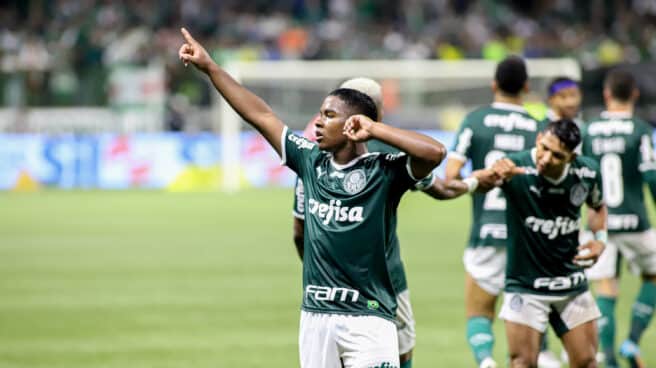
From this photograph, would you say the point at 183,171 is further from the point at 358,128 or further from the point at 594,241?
the point at 358,128

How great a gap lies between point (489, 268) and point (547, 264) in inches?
62.5

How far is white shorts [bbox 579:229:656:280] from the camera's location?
1023 centimetres

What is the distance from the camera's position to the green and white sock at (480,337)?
905 cm

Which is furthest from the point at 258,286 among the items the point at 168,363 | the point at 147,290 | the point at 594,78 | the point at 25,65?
the point at 25,65

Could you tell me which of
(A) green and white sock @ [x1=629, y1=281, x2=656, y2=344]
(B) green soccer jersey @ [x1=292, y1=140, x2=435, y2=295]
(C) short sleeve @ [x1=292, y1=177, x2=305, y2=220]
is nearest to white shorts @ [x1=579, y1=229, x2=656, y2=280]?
(A) green and white sock @ [x1=629, y1=281, x2=656, y2=344]

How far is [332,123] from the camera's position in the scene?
6.05m

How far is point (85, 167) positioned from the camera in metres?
29.9

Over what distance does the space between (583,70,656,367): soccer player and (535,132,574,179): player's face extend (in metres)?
2.64

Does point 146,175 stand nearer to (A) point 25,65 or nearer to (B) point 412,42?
(A) point 25,65

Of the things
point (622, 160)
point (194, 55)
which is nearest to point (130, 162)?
point (622, 160)

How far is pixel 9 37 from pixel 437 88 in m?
13.0

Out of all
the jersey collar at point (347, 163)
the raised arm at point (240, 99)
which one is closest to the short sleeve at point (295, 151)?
the raised arm at point (240, 99)

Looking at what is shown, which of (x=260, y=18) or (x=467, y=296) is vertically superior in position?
(x=260, y=18)

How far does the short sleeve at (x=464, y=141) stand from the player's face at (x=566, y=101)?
1.20 metres
